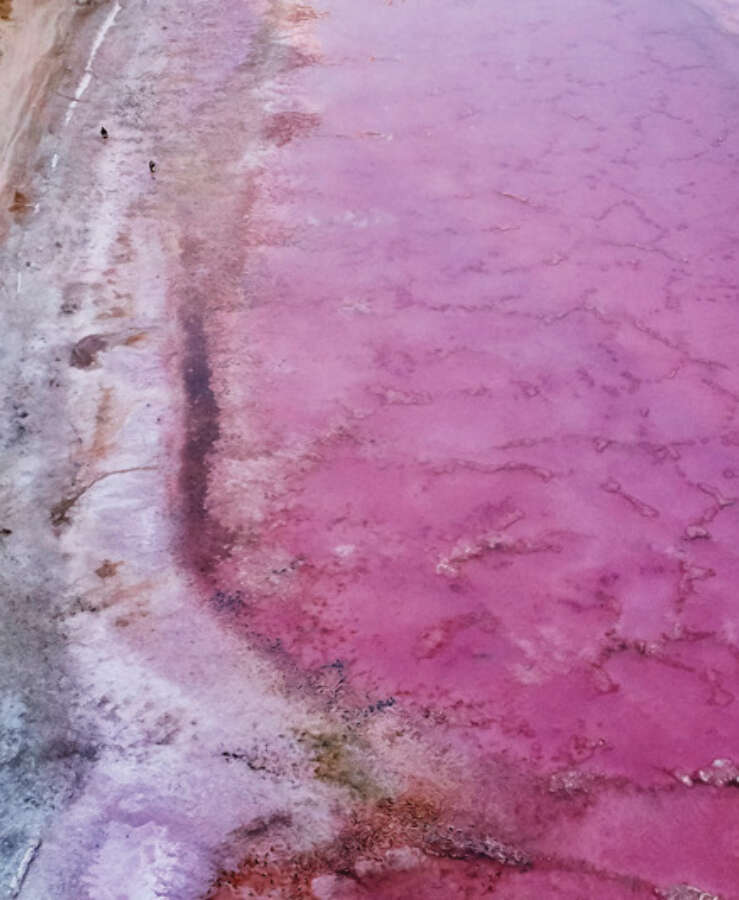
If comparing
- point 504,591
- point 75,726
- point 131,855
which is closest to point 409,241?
point 504,591

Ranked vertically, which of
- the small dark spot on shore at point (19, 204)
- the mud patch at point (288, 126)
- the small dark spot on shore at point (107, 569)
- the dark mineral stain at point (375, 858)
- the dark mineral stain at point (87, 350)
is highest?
the mud patch at point (288, 126)

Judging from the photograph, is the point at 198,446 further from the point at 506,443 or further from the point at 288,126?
the point at 288,126

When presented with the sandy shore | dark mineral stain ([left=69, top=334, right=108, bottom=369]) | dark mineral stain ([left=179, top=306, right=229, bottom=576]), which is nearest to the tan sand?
the sandy shore

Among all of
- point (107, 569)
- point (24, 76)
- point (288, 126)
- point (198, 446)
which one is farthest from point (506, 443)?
point (24, 76)

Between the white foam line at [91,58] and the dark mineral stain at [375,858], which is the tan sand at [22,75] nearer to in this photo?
the white foam line at [91,58]

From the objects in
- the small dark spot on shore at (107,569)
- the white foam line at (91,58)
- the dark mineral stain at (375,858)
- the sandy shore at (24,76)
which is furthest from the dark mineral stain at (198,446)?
the white foam line at (91,58)

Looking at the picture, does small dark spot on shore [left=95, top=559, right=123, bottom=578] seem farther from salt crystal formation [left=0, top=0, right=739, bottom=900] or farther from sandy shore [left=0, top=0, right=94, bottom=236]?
sandy shore [left=0, top=0, right=94, bottom=236]
